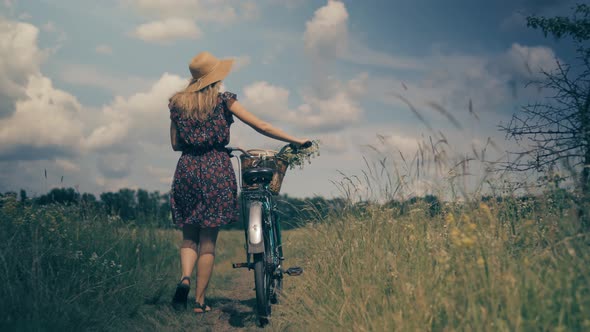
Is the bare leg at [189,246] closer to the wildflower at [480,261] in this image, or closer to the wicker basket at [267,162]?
the wicker basket at [267,162]

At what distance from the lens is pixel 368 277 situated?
11.1 ft

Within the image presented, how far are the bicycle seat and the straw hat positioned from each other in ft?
3.05

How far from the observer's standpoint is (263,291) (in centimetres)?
389

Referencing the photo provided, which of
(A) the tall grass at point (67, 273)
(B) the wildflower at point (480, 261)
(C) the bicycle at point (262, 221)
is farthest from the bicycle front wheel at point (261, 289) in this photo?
(B) the wildflower at point (480, 261)

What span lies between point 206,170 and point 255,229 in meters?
0.81

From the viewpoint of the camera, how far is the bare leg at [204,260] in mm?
4473

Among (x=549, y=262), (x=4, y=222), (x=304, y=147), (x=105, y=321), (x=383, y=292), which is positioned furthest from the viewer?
(x=4, y=222)

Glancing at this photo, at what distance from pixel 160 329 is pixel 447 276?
2393 millimetres

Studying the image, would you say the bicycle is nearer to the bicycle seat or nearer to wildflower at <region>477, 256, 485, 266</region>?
the bicycle seat

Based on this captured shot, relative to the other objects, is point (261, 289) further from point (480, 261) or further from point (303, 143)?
point (480, 261)

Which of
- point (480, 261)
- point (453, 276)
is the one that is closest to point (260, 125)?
point (453, 276)

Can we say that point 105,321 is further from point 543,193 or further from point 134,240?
point 543,193

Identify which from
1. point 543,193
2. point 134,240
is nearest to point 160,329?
point 134,240

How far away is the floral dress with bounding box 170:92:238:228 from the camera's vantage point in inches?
172
